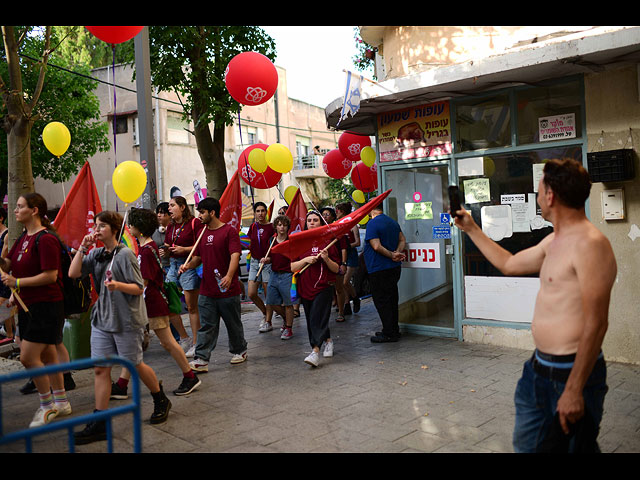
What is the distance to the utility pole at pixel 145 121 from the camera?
784 cm

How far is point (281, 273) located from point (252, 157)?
7.48 feet

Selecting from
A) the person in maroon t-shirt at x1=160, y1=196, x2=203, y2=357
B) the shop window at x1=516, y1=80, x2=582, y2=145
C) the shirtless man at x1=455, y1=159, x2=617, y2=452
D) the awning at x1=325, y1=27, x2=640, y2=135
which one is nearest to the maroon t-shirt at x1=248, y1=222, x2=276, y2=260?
the person in maroon t-shirt at x1=160, y1=196, x2=203, y2=357

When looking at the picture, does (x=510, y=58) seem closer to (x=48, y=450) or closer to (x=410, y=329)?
(x=410, y=329)

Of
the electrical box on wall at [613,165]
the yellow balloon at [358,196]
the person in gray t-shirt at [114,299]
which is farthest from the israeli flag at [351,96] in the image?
the yellow balloon at [358,196]

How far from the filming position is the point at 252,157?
9.43m

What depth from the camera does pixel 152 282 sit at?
5.72m

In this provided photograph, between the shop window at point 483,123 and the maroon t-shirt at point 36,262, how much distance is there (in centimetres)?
510

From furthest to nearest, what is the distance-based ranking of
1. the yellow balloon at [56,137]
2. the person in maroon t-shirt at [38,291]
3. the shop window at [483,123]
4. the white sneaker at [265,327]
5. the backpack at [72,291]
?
1. the white sneaker at [265,327]
2. the yellow balloon at [56,137]
3. the shop window at [483,123]
4. the backpack at [72,291]
5. the person in maroon t-shirt at [38,291]

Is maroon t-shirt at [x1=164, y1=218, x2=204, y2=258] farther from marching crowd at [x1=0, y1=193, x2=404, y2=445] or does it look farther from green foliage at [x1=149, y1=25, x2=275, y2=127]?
green foliage at [x1=149, y1=25, x2=275, y2=127]

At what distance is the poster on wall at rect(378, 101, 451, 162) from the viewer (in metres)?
7.72

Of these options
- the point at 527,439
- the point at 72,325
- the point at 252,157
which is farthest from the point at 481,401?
Result: the point at 252,157

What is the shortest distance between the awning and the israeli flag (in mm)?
212

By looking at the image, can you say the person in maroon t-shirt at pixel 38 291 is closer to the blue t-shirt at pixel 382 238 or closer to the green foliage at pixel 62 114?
the blue t-shirt at pixel 382 238

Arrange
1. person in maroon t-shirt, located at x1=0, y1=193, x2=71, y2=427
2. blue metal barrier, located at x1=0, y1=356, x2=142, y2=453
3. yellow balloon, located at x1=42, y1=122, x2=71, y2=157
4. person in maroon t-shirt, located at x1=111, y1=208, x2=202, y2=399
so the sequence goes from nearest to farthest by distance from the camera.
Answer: blue metal barrier, located at x1=0, y1=356, x2=142, y2=453
person in maroon t-shirt, located at x1=0, y1=193, x2=71, y2=427
person in maroon t-shirt, located at x1=111, y1=208, x2=202, y2=399
yellow balloon, located at x1=42, y1=122, x2=71, y2=157
